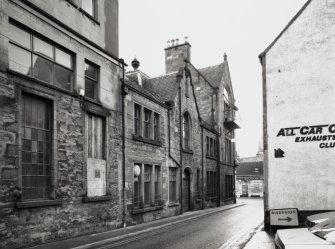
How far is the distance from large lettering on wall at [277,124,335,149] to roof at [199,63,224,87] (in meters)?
18.9

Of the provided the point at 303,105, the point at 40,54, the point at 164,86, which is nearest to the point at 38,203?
the point at 40,54

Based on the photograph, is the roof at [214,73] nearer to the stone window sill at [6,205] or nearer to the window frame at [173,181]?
the window frame at [173,181]

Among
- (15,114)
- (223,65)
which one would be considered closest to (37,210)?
(15,114)

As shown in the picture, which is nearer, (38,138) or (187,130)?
(38,138)

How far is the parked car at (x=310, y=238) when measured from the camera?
4769 mm

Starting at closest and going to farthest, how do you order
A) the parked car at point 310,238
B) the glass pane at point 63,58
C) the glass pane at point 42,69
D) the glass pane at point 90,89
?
the parked car at point 310,238
the glass pane at point 42,69
the glass pane at point 63,58
the glass pane at point 90,89

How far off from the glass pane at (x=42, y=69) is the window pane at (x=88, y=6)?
10.9ft

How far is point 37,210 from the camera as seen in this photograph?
1080 cm

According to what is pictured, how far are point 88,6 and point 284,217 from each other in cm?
1080

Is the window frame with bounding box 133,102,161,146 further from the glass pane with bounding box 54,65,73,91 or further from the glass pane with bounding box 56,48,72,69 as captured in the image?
the glass pane with bounding box 56,48,72,69

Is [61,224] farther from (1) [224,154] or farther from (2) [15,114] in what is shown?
(1) [224,154]

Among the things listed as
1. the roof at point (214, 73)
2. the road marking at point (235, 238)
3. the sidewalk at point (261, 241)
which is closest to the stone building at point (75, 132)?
the road marking at point (235, 238)

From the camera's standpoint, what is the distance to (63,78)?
499 inches

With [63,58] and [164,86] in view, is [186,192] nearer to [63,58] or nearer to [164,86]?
[164,86]
